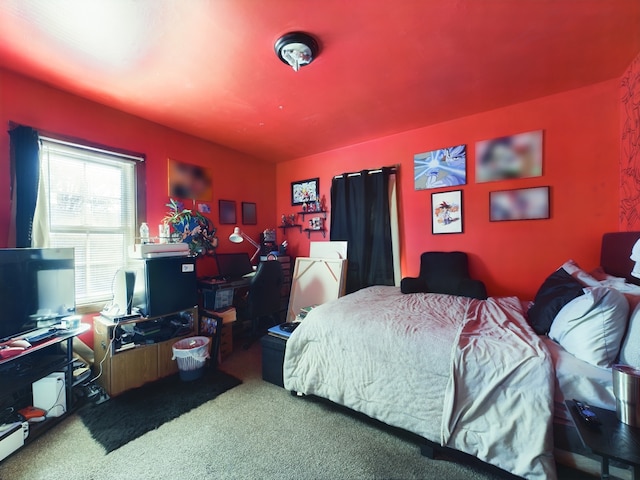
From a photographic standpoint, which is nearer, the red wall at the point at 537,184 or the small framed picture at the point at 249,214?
the red wall at the point at 537,184

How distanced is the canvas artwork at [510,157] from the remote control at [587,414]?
2.22 m

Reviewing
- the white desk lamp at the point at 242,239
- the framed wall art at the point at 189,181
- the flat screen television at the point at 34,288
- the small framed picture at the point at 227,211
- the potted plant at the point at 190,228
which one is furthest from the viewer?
the small framed picture at the point at 227,211

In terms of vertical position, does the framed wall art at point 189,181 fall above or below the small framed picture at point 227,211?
above

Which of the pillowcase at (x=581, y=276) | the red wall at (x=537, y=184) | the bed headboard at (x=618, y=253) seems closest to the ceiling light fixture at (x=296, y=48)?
the red wall at (x=537, y=184)

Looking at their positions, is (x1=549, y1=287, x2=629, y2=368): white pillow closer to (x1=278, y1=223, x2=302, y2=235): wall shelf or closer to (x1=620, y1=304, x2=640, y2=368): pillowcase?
(x1=620, y1=304, x2=640, y2=368): pillowcase

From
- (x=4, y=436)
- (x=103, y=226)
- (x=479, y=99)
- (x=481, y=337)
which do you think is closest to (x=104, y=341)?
(x=4, y=436)

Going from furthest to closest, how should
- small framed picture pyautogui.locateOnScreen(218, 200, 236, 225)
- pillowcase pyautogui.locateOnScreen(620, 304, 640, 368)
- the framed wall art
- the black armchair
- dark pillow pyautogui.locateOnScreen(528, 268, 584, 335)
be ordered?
small framed picture pyautogui.locateOnScreen(218, 200, 236, 225) < the framed wall art < the black armchair < dark pillow pyautogui.locateOnScreen(528, 268, 584, 335) < pillowcase pyautogui.locateOnScreen(620, 304, 640, 368)

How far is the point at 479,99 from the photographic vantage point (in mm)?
2574

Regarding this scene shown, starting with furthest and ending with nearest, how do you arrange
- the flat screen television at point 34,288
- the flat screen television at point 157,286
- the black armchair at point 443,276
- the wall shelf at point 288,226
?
the wall shelf at point 288,226 → the black armchair at point 443,276 → the flat screen television at point 157,286 → the flat screen television at point 34,288

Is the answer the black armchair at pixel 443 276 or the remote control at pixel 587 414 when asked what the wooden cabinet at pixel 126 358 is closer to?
the black armchair at pixel 443 276

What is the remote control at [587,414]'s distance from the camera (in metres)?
1.08

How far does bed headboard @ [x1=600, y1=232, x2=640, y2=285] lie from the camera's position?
188 centimetres

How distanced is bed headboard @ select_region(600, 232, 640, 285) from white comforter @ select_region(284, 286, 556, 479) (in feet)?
2.26

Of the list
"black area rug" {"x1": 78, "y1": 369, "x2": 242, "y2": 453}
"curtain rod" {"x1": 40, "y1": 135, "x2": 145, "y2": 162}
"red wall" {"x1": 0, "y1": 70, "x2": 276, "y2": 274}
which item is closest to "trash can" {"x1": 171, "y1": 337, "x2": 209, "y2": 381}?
"black area rug" {"x1": 78, "y1": 369, "x2": 242, "y2": 453}
